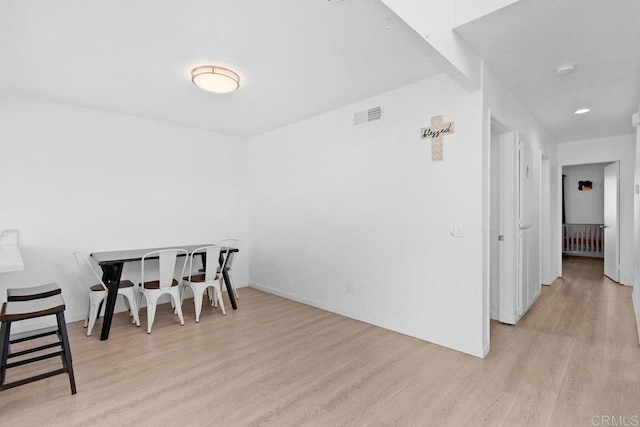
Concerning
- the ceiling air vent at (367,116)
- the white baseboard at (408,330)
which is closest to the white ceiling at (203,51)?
the ceiling air vent at (367,116)

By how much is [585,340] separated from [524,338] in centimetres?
55

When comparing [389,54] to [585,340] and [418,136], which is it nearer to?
[418,136]

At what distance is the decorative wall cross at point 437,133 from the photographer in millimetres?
2926

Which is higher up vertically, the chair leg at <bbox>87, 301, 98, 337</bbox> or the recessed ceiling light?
the recessed ceiling light

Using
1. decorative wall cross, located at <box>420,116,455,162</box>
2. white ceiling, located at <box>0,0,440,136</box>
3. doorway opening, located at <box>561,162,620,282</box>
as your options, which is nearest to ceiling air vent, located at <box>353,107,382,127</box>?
white ceiling, located at <box>0,0,440,136</box>

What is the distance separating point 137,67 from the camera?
2805 mm

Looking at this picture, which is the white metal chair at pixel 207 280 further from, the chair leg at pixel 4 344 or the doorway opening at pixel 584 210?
the doorway opening at pixel 584 210

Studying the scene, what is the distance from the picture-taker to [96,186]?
394 cm

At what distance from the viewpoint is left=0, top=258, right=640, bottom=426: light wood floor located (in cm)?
197

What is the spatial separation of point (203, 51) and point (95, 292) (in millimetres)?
2737

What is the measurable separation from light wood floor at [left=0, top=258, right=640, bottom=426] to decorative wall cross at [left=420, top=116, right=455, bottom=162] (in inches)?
70.3

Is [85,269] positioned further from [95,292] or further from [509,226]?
[509,226]

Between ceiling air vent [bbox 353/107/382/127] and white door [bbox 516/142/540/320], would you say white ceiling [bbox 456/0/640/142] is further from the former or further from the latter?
ceiling air vent [bbox 353/107/382/127]

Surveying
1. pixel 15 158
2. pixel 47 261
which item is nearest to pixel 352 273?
pixel 47 261
